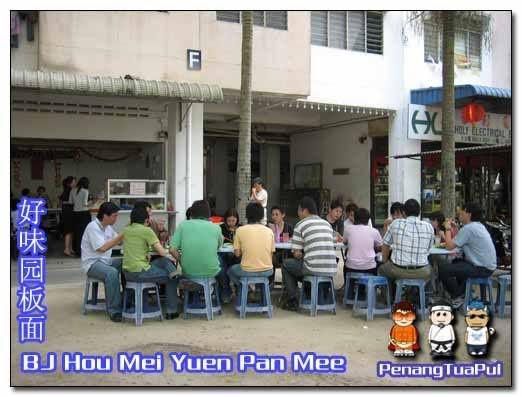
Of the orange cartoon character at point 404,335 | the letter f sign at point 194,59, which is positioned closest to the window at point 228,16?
the letter f sign at point 194,59

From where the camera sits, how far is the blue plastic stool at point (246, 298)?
22.6ft

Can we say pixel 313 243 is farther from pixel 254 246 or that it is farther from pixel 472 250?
pixel 472 250

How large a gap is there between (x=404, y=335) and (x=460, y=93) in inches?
413

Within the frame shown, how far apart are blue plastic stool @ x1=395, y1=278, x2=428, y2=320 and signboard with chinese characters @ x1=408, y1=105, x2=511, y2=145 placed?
9.16 m

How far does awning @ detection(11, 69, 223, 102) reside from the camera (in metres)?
9.71

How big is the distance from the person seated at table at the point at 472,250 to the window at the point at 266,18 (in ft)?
23.3

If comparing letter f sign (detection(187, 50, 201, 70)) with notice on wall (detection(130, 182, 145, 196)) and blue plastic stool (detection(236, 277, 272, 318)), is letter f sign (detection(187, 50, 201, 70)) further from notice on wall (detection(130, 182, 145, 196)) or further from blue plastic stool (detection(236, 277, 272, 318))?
blue plastic stool (detection(236, 277, 272, 318))

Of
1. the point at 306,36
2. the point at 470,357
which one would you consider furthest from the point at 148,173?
the point at 470,357

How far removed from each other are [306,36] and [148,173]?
4941 mm

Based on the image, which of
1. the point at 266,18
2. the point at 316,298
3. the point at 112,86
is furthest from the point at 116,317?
the point at 266,18

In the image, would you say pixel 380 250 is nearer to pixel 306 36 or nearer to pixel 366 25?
pixel 306 36

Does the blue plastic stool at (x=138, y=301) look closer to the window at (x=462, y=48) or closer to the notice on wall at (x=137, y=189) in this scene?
the notice on wall at (x=137, y=189)

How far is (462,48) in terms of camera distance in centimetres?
1673

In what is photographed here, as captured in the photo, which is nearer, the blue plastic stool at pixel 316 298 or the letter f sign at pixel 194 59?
the blue plastic stool at pixel 316 298
